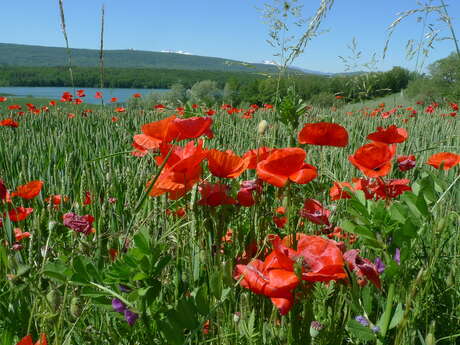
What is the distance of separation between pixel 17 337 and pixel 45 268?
0.34m

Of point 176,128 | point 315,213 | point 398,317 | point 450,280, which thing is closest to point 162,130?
point 176,128

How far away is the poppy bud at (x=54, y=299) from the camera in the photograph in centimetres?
76

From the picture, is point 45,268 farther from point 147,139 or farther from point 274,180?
point 274,180

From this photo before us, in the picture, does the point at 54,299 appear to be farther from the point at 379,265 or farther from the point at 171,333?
the point at 379,265

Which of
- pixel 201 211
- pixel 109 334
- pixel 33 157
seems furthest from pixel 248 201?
pixel 33 157

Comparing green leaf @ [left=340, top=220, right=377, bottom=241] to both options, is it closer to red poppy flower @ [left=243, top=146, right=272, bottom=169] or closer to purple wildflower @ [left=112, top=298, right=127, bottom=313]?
red poppy flower @ [left=243, top=146, right=272, bottom=169]

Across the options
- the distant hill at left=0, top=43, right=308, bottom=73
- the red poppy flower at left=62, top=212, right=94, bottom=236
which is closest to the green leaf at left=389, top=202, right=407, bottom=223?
the red poppy flower at left=62, top=212, right=94, bottom=236

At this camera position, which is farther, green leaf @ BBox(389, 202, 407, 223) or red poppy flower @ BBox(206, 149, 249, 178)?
red poppy flower @ BBox(206, 149, 249, 178)

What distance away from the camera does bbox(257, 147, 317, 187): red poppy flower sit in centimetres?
84

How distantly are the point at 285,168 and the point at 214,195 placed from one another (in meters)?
0.16

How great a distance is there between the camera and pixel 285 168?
859 mm

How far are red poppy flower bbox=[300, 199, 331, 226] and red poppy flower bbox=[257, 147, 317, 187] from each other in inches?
3.8

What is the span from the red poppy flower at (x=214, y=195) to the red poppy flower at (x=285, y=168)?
11cm

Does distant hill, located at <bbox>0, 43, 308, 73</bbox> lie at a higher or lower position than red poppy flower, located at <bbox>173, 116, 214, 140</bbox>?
higher
